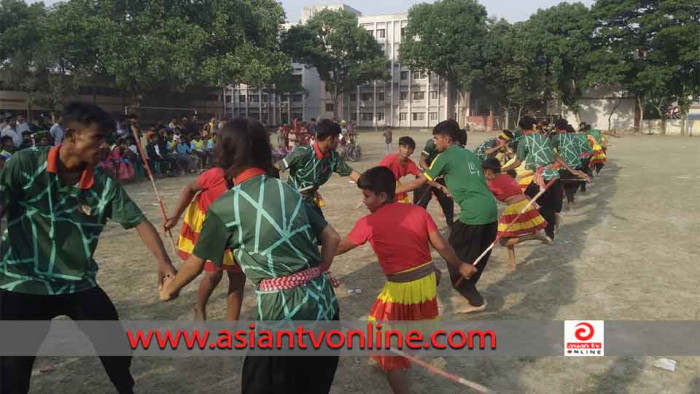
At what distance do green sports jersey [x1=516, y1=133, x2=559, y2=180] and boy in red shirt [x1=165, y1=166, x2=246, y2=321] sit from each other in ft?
17.9

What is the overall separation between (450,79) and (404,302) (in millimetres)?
55565

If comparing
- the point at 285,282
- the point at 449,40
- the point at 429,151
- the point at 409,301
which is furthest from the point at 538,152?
the point at 449,40

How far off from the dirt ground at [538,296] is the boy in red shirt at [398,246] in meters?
0.66

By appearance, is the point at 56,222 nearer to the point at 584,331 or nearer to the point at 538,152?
the point at 584,331

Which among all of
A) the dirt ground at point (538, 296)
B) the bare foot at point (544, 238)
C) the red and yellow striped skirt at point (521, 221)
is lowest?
the dirt ground at point (538, 296)

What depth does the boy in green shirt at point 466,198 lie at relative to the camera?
511cm

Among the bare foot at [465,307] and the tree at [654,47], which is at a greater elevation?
the tree at [654,47]

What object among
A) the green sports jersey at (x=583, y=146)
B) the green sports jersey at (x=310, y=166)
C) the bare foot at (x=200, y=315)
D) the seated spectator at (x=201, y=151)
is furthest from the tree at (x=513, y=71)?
the bare foot at (x=200, y=315)

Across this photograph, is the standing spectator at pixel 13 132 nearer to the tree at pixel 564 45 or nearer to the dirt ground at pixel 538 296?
the dirt ground at pixel 538 296

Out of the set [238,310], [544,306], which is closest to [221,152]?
[238,310]

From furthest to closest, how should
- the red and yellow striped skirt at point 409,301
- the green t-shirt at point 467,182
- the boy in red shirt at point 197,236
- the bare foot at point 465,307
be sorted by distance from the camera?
the bare foot at point 465,307
the green t-shirt at point 467,182
the boy in red shirt at point 197,236
the red and yellow striped skirt at point 409,301

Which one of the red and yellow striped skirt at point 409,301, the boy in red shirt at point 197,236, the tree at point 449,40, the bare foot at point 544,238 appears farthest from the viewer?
the tree at point 449,40

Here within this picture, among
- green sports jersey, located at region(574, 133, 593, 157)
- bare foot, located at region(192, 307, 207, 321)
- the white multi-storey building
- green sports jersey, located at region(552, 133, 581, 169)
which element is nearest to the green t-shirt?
bare foot, located at region(192, 307, 207, 321)

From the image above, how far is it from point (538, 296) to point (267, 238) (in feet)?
14.6
